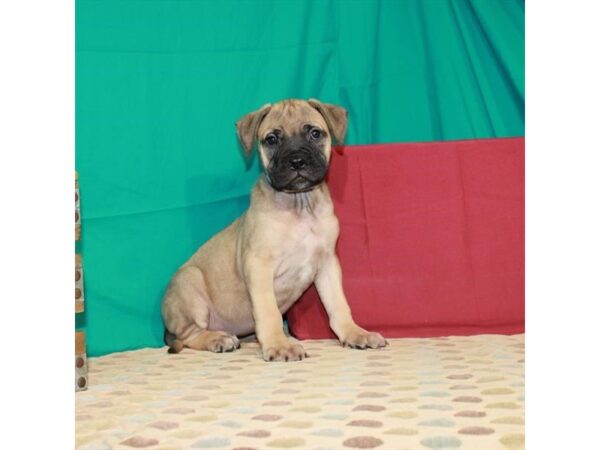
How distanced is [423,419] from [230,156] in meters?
3.16

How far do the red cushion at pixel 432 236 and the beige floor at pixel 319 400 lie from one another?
0.31m

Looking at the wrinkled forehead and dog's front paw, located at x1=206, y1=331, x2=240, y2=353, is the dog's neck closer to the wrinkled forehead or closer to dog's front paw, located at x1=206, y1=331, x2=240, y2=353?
the wrinkled forehead

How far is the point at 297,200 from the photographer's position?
5207 millimetres

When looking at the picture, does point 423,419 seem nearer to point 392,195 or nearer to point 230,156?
point 392,195

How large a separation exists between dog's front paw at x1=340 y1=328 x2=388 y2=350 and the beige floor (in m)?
0.07

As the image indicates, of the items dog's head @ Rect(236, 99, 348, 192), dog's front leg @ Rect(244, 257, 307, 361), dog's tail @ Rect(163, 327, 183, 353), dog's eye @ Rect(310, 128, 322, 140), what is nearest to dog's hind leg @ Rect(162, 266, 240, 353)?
dog's tail @ Rect(163, 327, 183, 353)

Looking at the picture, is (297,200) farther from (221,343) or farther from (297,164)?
(221,343)

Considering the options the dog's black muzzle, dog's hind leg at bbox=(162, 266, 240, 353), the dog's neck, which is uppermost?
the dog's black muzzle

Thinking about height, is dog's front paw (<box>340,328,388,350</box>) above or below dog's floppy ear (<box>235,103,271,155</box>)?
below

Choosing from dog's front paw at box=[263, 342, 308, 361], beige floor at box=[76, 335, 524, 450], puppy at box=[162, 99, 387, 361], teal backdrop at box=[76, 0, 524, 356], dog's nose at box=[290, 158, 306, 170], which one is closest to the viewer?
beige floor at box=[76, 335, 524, 450]

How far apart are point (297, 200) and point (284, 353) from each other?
998 mm

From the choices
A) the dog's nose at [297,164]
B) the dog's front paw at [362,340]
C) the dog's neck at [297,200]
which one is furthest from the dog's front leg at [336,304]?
the dog's nose at [297,164]

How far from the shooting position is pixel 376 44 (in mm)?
6250

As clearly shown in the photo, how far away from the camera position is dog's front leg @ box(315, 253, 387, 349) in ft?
16.4
